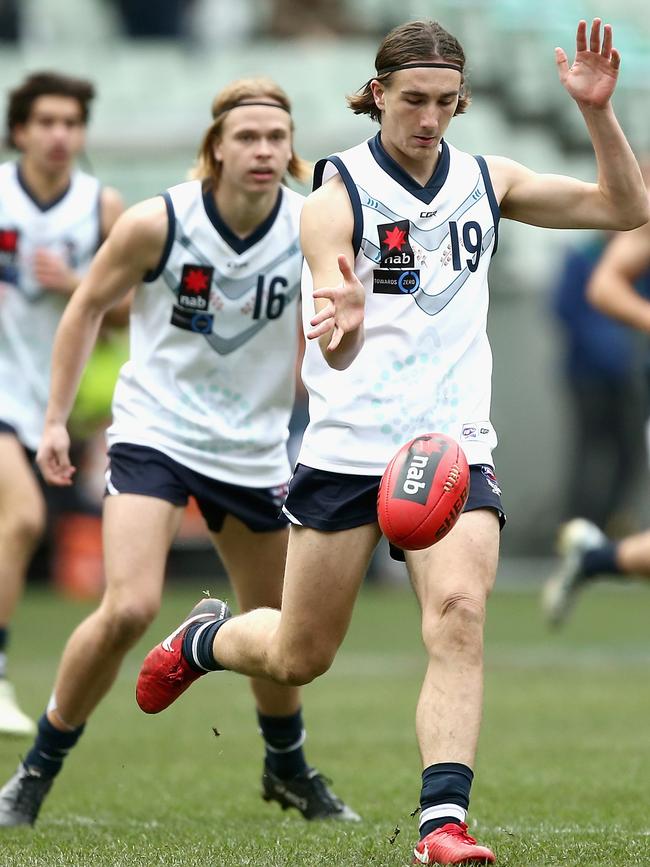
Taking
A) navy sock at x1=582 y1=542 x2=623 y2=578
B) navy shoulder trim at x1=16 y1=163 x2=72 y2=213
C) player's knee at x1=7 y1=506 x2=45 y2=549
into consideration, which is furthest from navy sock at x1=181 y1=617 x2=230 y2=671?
navy sock at x1=582 y1=542 x2=623 y2=578

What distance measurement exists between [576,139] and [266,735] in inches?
531

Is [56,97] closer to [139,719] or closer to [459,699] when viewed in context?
[139,719]

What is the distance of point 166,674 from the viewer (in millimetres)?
5285

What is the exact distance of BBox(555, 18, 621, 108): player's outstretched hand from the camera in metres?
4.94

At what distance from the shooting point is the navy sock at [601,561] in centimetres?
927

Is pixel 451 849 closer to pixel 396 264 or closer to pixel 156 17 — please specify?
pixel 396 264

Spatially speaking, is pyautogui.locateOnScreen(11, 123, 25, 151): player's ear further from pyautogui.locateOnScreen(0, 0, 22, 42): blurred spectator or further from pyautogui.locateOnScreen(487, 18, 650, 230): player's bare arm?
pyautogui.locateOnScreen(0, 0, 22, 42): blurred spectator

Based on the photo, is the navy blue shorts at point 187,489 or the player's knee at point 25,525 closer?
the navy blue shorts at point 187,489

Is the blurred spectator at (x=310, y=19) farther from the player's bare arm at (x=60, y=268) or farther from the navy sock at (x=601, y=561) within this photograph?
the player's bare arm at (x=60, y=268)

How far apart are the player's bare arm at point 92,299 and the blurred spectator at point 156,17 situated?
13179 millimetres

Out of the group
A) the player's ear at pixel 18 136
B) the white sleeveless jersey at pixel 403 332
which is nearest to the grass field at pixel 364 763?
the white sleeveless jersey at pixel 403 332

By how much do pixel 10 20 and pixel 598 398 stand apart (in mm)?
8289

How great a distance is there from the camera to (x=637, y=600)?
551 inches

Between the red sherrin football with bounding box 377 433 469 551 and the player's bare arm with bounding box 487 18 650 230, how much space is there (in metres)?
0.91
